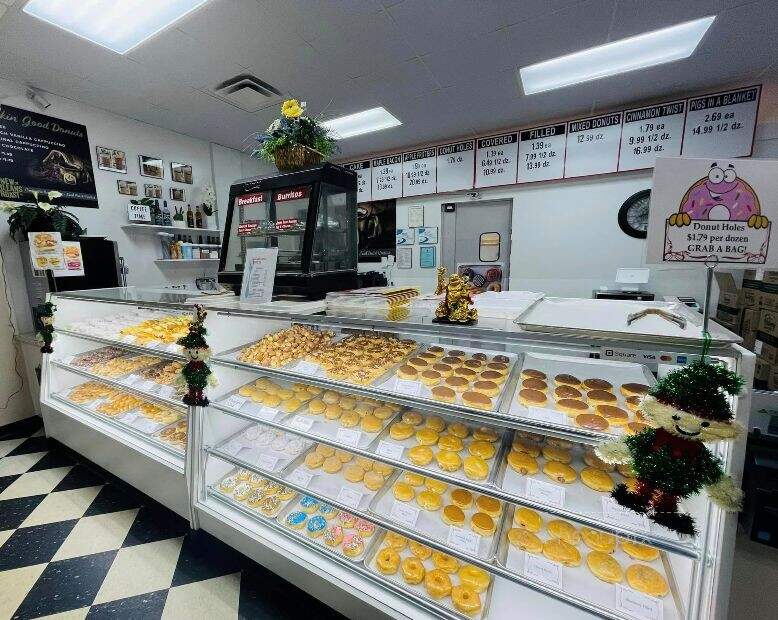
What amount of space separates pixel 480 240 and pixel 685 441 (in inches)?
190

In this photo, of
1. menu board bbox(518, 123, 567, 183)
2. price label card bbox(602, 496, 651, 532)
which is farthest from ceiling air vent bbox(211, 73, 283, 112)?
price label card bbox(602, 496, 651, 532)

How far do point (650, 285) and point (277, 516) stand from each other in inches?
193

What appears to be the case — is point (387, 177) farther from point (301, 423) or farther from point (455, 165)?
point (301, 423)

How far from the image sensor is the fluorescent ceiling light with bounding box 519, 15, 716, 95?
2884 millimetres

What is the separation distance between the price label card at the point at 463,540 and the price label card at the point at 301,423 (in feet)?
2.69

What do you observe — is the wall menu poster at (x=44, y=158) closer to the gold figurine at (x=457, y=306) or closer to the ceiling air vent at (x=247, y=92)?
the ceiling air vent at (x=247, y=92)

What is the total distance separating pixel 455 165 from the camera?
517 centimetres

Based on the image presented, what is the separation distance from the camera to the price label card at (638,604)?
1095mm

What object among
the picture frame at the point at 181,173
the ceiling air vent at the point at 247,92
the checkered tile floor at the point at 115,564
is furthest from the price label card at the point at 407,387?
the picture frame at the point at 181,173

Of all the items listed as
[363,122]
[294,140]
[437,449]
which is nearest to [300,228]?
[294,140]

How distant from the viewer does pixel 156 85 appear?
11.8 feet

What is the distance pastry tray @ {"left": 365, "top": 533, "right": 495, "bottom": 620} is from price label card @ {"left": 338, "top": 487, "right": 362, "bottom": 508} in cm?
21

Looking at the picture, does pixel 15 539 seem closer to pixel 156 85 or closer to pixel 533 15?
pixel 156 85

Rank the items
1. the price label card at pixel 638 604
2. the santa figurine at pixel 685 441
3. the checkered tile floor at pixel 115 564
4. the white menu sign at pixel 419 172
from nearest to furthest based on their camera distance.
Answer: the santa figurine at pixel 685 441, the price label card at pixel 638 604, the checkered tile floor at pixel 115 564, the white menu sign at pixel 419 172
